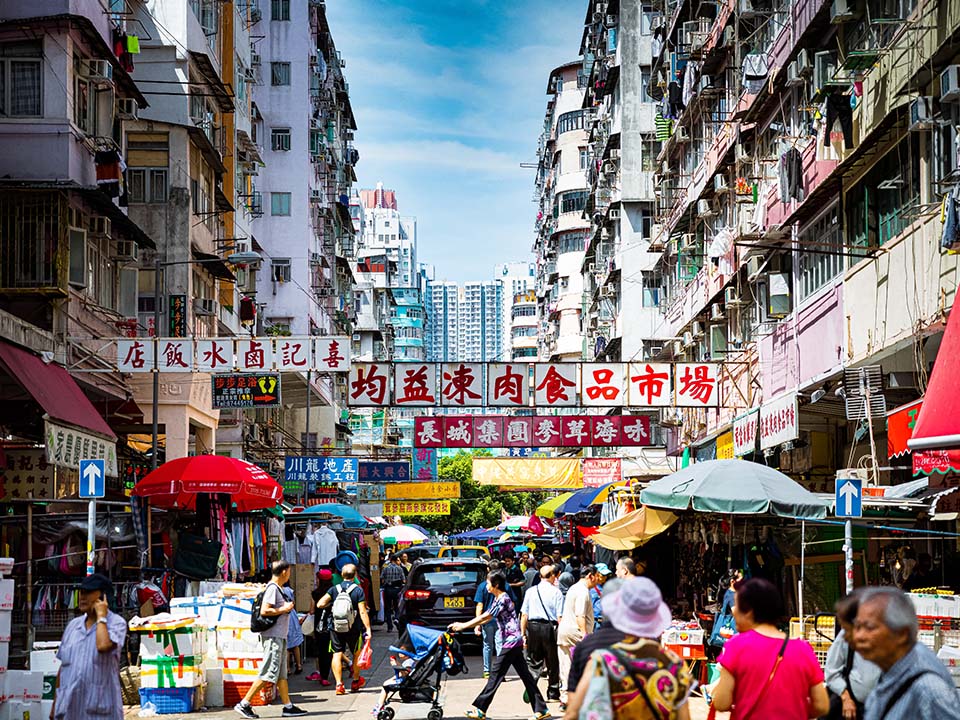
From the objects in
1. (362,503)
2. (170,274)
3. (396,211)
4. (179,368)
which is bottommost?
(362,503)

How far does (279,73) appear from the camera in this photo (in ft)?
184

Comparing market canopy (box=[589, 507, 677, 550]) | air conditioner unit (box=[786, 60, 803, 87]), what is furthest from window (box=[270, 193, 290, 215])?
market canopy (box=[589, 507, 677, 550])

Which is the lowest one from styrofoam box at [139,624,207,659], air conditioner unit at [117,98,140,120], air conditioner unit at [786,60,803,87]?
styrofoam box at [139,624,207,659]

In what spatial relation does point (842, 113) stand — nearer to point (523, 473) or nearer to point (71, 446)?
point (71, 446)

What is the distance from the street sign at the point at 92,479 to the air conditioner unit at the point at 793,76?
40.6ft

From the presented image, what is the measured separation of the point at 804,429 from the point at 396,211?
176090 mm

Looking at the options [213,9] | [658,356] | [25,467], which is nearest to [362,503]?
[658,356]

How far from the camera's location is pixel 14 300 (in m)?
22.5

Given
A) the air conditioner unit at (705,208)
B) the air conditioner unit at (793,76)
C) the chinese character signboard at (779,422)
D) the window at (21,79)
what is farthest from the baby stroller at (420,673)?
the air conditioner unit at (705,208)

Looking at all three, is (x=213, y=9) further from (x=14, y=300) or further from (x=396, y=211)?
(x=396, y=211)

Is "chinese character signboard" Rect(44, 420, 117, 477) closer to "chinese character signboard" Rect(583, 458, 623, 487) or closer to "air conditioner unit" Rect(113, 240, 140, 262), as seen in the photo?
"air conditioner unit" Rect(113, 240, 140, 262)

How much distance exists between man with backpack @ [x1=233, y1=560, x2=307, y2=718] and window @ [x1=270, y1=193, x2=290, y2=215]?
41.1 metres

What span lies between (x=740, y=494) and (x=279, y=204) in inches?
1649

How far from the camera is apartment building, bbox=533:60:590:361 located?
77500mm
